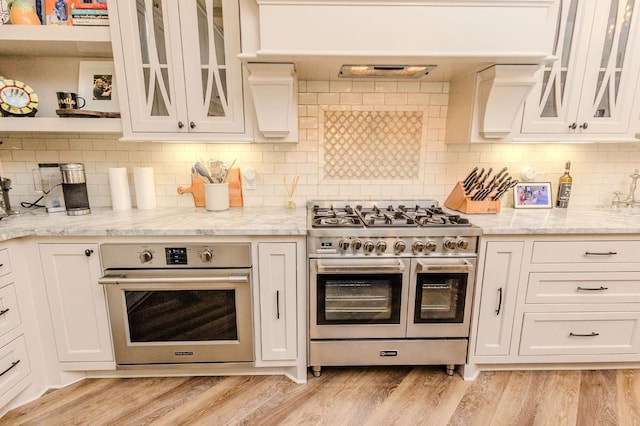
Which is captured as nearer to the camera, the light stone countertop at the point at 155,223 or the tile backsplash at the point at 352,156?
the light stone countertop at the point at 155,223

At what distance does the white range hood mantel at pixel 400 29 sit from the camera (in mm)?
1610

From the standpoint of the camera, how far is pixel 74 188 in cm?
201

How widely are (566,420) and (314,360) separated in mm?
1362

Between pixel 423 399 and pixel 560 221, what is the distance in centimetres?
131

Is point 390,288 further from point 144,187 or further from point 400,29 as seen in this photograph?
point 144,187

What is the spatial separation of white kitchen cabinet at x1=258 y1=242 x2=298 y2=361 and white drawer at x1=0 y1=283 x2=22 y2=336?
1252mm

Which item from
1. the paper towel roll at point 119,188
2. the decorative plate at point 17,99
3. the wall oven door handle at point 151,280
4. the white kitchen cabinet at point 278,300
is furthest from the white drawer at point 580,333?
the decorative plate at point 17,99

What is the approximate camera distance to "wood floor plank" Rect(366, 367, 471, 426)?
67.2 inches

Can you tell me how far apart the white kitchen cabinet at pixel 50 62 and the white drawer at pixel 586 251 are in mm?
2554

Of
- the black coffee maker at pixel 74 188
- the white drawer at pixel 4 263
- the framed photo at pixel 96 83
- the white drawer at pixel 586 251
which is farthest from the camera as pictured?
the framed photo at pixel 96 83

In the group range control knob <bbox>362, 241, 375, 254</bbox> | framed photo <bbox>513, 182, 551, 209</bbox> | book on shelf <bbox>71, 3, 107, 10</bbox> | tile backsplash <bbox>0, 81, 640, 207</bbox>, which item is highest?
book on shelf <bbox>71, 3, 107, 10</bbox>

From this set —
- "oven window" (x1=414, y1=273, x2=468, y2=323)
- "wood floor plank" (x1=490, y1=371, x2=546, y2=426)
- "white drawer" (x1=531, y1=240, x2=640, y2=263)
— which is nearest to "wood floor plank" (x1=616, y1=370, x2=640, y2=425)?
"wood floor plank" (x1=490, y1=371, x2=546, y2=426)

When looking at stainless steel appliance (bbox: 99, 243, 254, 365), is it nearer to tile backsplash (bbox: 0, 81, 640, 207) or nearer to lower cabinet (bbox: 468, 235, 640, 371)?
tile backsplash (bbox: 0, 81, 640, 207)

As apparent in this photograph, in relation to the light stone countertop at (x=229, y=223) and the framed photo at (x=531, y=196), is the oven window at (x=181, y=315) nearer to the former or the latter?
the light stone countertop at (x=229, y=223)
